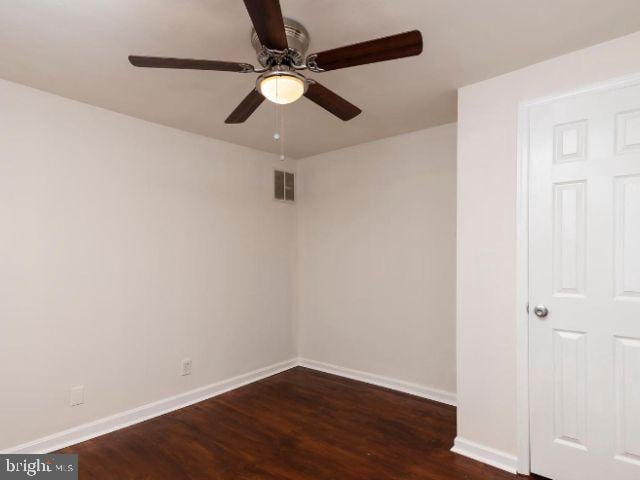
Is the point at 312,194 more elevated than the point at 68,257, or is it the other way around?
the point at 312,194

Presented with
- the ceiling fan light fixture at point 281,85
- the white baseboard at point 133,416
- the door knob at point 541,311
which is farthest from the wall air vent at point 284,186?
the door knob at point 541,311

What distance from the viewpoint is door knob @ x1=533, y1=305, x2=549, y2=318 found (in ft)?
6.92

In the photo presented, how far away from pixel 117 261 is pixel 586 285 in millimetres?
3095

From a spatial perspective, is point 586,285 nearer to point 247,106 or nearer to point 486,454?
point 486,454

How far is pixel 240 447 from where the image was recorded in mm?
2469

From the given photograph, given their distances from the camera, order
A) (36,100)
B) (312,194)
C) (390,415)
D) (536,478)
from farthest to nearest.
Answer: (312,194) < (390,415) < (36,100) < (536,478)

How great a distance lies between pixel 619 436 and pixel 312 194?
3.19m

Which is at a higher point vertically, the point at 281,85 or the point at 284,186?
the point at 281,85

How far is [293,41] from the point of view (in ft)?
5.96

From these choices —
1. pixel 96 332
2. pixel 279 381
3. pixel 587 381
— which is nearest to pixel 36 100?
pixel 96 332

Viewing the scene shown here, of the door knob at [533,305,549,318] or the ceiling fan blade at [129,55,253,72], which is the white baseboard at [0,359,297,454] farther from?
the door knob at [533,305,549,318]

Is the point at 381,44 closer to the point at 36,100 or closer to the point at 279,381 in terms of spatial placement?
the point at 36,100

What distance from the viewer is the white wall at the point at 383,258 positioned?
3221mm

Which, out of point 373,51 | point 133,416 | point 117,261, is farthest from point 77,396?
point 373,51
